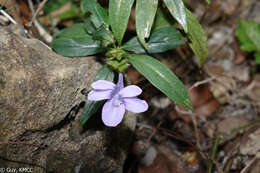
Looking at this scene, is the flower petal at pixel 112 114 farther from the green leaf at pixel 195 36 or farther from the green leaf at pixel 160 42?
the green leaf at pixel 195 36

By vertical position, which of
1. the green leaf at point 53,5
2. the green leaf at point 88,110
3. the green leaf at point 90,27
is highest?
the green leaf at point 90,27

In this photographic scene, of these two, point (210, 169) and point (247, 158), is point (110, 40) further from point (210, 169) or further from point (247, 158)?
point (247, 158)

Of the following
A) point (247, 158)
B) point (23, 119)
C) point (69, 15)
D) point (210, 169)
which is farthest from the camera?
point (69, 15)

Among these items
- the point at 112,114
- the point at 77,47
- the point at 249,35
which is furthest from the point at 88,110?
the point at 249,35

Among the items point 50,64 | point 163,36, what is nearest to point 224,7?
point 163,36

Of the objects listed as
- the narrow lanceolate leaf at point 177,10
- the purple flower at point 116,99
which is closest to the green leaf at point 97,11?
the narrow lanceolate leaf at point 177,10
